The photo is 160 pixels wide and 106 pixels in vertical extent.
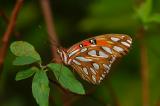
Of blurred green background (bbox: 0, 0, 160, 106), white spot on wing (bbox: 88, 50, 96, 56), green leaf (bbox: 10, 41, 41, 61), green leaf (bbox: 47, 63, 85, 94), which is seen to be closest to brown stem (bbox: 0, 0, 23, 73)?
green leaf (bbox: 10, 41, 41, 61)

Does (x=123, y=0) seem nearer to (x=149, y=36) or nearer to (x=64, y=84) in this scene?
(x=149, y=36)

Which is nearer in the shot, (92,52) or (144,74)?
(92,52)

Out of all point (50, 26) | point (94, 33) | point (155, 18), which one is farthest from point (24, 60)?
point (94, 33)

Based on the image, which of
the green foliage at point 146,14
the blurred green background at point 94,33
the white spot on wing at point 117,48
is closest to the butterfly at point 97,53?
the white spot on wing at point 117,48

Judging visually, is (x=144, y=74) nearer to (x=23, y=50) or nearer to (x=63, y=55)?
(x=63, y=55)

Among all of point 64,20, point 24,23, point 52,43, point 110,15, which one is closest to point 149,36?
point 110,15

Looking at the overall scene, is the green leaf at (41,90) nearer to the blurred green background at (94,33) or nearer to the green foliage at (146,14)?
the green foliage at (146,14)

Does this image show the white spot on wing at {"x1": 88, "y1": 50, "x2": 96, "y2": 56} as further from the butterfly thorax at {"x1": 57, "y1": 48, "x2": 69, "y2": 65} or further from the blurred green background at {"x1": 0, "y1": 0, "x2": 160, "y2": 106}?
the blurred green background at {"x1": 0, "y1": 0, "x2": 160, "y2": 106}

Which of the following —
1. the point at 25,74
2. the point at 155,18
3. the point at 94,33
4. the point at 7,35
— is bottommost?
the point at 94,33
